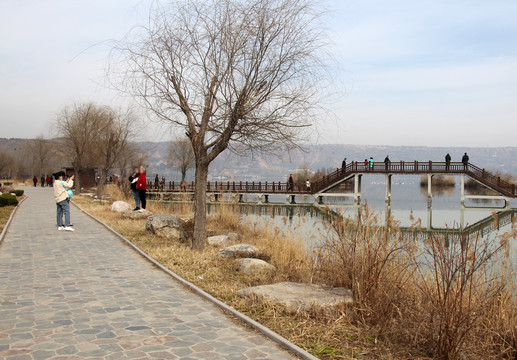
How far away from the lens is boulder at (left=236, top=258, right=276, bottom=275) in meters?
8.73

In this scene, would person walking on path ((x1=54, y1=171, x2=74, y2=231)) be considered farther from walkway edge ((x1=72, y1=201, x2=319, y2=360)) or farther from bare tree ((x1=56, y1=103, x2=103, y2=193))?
bare tree ((x1=56, y1=103, x2=103, y2=193))

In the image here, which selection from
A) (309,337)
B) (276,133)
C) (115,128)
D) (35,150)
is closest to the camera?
(309,337)

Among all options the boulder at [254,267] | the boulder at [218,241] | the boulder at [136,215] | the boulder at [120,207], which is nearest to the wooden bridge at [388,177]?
the boulder at [120,207]

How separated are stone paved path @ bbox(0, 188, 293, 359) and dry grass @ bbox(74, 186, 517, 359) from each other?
0.56 meters

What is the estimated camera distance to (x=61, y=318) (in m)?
5.68

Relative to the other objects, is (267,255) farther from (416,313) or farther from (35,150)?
(35,150)

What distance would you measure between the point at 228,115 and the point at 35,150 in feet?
280

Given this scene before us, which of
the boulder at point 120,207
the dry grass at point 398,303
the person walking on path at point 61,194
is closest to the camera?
the dry grass at point 398,303

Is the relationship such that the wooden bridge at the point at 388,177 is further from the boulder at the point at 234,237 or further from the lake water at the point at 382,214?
the boulder at the point at 234,237

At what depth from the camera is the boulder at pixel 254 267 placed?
→ 8.73m

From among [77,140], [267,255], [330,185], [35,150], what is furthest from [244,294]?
[35,150]

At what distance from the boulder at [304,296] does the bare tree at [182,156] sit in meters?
67.6

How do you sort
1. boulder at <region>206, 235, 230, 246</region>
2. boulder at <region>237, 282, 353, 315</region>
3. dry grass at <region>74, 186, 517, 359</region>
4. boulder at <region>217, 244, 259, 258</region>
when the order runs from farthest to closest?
boulder at <region>206, 235, 230, 246</region> < boulder at <region>217, 244, 259, 258</region> < boulder at <region>237, 282, 353, 315</region> < dry grass at <region>74, 186, 517, 359</region>

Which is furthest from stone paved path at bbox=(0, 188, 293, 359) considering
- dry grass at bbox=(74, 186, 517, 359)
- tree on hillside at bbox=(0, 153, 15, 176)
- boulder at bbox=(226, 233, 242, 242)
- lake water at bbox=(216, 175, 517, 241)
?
tree on hillside at bbox=(0, 153, 15, 176)
